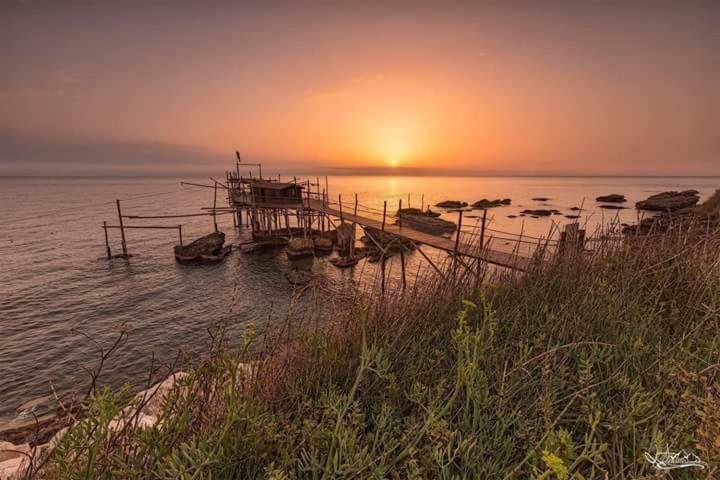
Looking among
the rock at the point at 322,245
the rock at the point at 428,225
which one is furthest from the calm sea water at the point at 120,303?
the rock at the point at 322,245

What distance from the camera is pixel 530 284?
418 cm

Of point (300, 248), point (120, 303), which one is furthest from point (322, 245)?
point (120, 303)

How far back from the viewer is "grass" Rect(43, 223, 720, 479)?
5.57ft

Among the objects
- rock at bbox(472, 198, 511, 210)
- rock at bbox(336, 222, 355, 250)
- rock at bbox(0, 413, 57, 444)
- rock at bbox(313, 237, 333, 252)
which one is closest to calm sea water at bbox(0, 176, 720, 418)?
rock at bbox(0, 413, 57, 444)

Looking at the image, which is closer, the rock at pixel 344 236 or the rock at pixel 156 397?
the rock at pixel 156 397

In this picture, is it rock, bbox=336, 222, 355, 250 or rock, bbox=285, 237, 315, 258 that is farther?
rock, bbox=336, 222, 355, 250

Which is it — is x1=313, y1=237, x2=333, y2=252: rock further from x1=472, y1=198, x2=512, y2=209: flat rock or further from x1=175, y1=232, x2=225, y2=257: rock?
x1=472, y1=198, x2=512, y2=209: flat rock

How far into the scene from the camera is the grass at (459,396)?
66.9 inches

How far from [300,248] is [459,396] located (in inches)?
876

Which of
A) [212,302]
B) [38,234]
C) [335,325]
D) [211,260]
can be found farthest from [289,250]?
[38,234]

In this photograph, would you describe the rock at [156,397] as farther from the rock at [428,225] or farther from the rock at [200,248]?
the rock at [428,225]

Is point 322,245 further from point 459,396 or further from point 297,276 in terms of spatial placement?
point 459,396

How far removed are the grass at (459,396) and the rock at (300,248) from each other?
66.6 feet

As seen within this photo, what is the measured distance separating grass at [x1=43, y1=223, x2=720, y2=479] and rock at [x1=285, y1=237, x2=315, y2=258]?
2029 centimetres
